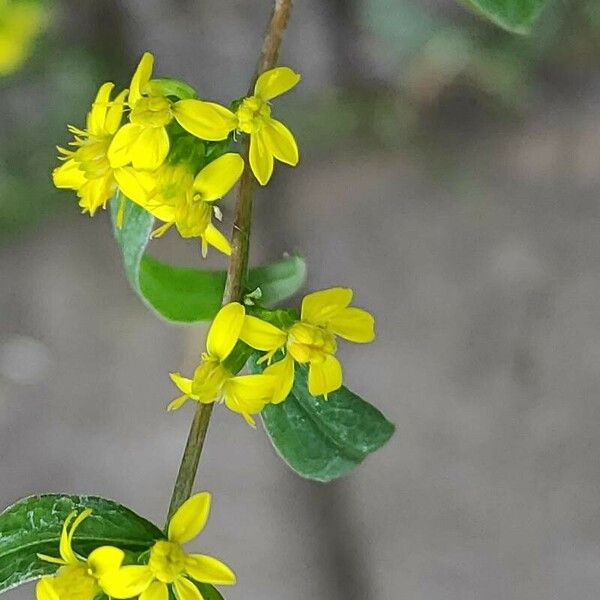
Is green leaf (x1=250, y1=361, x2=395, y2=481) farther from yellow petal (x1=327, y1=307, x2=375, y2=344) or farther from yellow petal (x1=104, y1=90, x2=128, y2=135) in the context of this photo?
yellow petal (x1=104, y1=90, x2=128, y2=135)

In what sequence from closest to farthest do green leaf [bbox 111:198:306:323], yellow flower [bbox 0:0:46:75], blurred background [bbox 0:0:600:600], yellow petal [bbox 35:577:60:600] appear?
yellow petal [bbox 35:577:60:600], green leaf [bbox 111:198:306:323], yellow flower [bbox 0:0:46:75], blurred background [bbox 0:0:600:600]

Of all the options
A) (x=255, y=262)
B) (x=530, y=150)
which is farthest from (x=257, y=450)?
(x=530, y=150)

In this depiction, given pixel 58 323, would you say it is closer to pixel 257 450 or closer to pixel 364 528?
pixel 257 450

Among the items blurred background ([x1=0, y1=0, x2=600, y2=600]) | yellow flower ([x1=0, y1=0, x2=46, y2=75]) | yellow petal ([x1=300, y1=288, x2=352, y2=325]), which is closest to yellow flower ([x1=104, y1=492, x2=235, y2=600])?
yellow petal ([x1=300, y1=288, x2=352, y2=325])

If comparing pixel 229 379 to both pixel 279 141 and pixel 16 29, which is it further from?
pixel 16 29

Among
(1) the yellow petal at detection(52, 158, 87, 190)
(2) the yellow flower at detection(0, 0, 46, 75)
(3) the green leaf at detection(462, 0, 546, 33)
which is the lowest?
(2) the yellow flower at detection(0, 0, 46, 75)

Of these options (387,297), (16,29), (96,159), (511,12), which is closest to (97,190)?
(96,159)

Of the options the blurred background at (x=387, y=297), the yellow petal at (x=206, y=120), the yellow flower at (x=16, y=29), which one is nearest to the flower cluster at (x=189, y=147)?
the yellow petal at (x=206, y=120)
